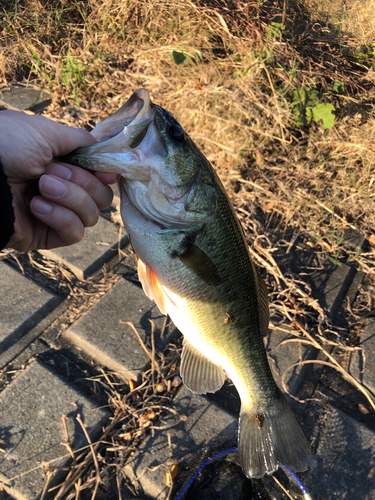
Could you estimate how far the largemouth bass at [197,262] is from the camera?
1456mm

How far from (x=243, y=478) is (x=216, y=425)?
0.31 meters

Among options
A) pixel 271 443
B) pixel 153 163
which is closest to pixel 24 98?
pixel 153 163

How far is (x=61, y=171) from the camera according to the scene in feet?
5.20

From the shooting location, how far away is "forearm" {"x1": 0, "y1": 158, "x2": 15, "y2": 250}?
4.42 feet

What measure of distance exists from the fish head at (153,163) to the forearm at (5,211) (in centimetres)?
28

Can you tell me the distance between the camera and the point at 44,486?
1919mm

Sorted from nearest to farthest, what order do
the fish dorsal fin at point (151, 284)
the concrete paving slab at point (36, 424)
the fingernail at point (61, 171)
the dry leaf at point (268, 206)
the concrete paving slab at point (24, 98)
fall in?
the fingernail at point (61, 171), the fish dorsal fin at point (151, 284), the concrete paving slab at point (36, 424), the dry leaf at point (268, 206), the concrete paving slab at point (24, 98)

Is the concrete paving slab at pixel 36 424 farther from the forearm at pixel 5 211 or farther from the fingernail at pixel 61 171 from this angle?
the fingernail at pixel 61 171

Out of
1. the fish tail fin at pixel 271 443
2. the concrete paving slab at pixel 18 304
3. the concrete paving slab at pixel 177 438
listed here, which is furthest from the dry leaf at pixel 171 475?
the concrete paving slab at pixel 18 304

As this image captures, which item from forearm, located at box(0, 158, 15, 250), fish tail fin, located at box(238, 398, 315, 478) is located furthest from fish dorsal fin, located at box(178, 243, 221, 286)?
fish tail fin, located at box(238, 398, 315, 478)

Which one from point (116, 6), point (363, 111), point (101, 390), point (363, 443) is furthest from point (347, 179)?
point (116, 6)

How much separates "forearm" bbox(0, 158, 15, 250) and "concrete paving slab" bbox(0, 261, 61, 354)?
126cm

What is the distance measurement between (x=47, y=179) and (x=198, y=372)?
1.19 metres

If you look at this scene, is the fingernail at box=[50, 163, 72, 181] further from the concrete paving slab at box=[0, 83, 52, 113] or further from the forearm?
the concrete paving slab at box=[0, 83, 52, 113]
